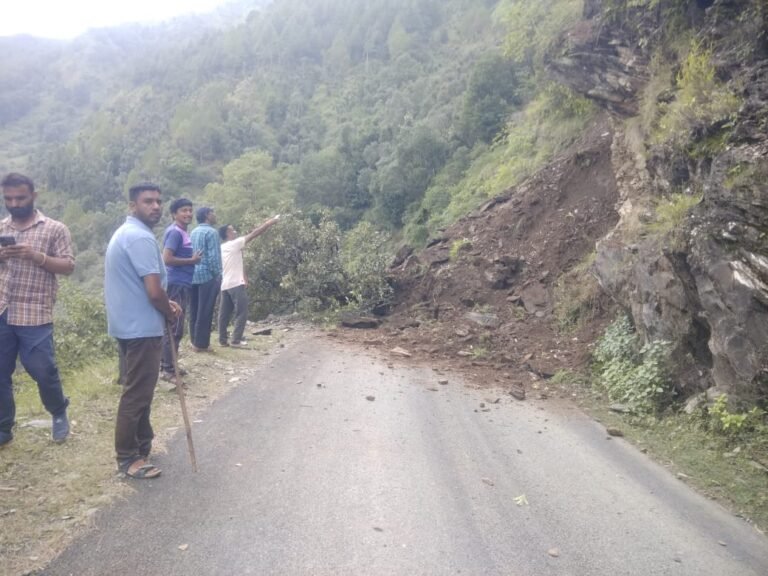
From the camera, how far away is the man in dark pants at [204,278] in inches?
314

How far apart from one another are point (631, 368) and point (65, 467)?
630 cm

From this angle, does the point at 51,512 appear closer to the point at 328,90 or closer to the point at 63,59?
the point at 328,90

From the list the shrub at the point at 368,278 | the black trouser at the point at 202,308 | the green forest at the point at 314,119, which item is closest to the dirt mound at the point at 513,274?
the shrub at the point at 368,278

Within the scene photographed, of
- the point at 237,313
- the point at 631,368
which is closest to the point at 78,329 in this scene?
the point at 237,313

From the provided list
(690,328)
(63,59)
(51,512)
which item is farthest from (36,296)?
(63,59)

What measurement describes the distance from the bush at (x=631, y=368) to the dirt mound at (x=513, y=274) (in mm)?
481

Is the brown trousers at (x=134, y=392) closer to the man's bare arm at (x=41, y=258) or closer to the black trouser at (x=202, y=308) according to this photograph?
the man's bare arm at (x=41, y=258)

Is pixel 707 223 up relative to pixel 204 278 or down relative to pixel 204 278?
up

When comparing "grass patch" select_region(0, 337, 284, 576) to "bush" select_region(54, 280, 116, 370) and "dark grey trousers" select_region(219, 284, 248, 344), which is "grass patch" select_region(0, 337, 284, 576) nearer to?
"dark grey trousers" select_region(219, 284, 248, 344)

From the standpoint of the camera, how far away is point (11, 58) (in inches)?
6590

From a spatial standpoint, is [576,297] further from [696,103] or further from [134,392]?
[134,392]

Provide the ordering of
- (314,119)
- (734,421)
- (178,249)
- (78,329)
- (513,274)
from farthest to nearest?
(314,119)
(78,329)
(513,274)
(178,249)
(734,421)

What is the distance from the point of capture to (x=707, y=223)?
259 inches

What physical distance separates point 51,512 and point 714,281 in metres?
6.11
